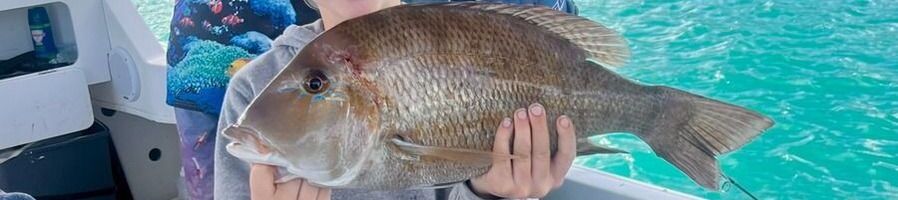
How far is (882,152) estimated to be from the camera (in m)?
4.75

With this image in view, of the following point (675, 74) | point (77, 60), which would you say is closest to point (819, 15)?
point (675, 74)

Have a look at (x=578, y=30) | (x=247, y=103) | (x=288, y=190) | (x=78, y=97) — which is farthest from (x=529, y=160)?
(x=78, y=97)

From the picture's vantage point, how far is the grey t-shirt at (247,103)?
115 centimetres

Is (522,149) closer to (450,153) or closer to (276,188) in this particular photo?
(450,153)

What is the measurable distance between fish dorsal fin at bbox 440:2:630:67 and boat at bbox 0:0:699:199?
173cm

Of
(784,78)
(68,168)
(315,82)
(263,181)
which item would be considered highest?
(315,82)

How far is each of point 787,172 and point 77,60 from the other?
11.8ft

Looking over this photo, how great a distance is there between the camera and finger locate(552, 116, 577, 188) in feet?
2.96

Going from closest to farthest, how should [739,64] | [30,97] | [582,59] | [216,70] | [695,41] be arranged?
[582,59], [216,70], [30,97], [739,64], [695,41]

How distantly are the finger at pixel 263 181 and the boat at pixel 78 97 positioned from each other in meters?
1.58

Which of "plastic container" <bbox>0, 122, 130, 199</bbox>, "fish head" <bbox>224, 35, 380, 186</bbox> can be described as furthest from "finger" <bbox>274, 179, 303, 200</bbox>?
"plastic container" <bbox>0, 122, 130, 199</bbox>

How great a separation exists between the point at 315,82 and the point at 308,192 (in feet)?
0.56

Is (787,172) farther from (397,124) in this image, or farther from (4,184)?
(397,124)

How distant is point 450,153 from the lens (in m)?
0.81
